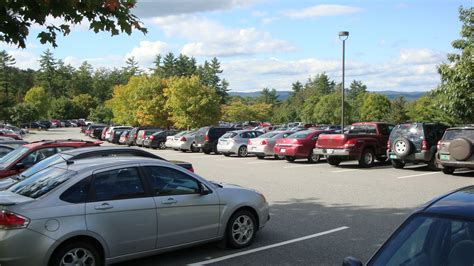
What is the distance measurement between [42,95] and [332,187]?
108 meters

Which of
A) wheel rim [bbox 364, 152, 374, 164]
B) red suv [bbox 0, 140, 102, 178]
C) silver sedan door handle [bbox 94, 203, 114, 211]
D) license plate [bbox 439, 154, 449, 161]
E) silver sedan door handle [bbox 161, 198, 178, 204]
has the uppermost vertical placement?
red suv [bbox 0, 140, 102, 178]

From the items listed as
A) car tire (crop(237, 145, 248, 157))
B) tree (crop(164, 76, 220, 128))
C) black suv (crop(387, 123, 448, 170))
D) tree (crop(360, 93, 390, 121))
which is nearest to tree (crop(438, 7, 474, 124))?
black suv (crop(387, 123, 448, 170))

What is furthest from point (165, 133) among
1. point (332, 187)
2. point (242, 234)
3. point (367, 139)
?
point (242, 234)

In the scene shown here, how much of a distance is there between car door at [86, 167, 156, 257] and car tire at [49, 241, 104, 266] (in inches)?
6.9

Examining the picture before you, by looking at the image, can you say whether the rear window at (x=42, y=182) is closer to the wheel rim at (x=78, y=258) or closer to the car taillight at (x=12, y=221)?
the car taillight at (x=12, y=221)

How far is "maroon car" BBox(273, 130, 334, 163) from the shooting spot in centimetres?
2084

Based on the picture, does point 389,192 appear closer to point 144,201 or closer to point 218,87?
point 144,201

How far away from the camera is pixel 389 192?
1238 centimetres

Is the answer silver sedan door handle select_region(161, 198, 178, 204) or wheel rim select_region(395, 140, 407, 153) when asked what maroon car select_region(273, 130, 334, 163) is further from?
silver sedan door handle select_region(161, 198, 178, 204)

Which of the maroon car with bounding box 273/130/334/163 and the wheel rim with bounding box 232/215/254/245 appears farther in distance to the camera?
the maroon car with bounding box 273/130/334/163

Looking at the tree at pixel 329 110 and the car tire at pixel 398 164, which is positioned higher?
the tree at pixel 329 110

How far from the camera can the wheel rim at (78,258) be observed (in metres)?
5.49

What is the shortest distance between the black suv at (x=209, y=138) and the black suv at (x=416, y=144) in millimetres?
12921

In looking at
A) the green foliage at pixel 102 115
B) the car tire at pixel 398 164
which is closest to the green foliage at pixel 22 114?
the green foliage at pixel 102 115
